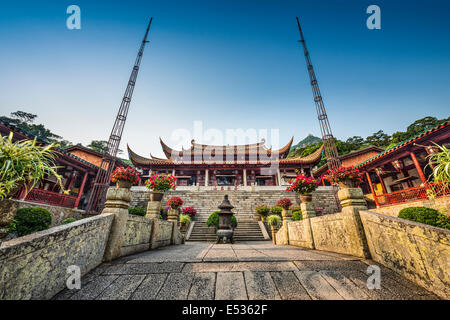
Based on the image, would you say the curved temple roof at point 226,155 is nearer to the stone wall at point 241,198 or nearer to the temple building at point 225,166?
the temple building at point 225,166

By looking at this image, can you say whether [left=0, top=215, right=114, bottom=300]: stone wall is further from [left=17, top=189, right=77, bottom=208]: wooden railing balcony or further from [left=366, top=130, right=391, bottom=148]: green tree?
[left=366, top=130, right=391, bottom=148]: green tree

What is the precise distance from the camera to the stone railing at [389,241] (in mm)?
1892

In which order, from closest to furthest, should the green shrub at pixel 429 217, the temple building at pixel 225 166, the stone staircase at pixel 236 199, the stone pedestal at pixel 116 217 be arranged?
the stone pedestal at pixel 116 217 → the green shrub at pixel 429 217 → the stone staircase at pixel 236 199 → the temple building at pixel 225 166

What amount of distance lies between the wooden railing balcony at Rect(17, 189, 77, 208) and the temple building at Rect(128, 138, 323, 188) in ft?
26.6

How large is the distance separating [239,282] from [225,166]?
18139 mm

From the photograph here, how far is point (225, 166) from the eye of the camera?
2020 centimetres

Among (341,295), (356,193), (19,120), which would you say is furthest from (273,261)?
(19,120)

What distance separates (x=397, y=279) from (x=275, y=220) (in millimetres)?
8303

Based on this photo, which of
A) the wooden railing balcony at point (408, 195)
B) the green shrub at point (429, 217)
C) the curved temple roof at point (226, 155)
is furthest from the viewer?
the curved temple roof at point (226, 155)

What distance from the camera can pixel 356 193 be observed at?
11.1 feet

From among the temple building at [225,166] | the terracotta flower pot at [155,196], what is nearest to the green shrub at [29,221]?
the terracotta flower pot at [155,196]

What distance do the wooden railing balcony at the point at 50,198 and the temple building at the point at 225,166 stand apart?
8.11m

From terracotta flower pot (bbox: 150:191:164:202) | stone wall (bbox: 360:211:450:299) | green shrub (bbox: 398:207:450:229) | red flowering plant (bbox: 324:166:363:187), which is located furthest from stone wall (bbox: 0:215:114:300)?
green shrub (bbox: 398:207:450:229)
